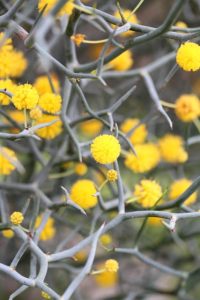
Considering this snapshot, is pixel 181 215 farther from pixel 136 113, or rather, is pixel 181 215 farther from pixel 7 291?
pixel 7 291

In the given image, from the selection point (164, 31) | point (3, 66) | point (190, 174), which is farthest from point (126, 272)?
point (164, 31)

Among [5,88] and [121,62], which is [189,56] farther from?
[121,62]

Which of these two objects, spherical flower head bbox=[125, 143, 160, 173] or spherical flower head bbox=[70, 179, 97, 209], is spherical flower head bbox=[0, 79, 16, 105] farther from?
spherical flower head bbox=[125, 143, 160, 173]

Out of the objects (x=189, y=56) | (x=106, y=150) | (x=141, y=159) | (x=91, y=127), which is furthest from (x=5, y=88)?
(x=91, y=127)

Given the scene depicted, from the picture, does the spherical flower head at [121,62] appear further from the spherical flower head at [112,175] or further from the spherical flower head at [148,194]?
the spherical flower head at [112,175]

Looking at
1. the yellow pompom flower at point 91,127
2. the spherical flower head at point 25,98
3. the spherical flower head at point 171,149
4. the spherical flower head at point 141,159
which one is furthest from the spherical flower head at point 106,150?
the yellow pompom flower at point 91,127

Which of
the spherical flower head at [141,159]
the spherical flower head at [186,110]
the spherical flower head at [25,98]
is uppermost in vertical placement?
the spherical flower head at [186,110]
